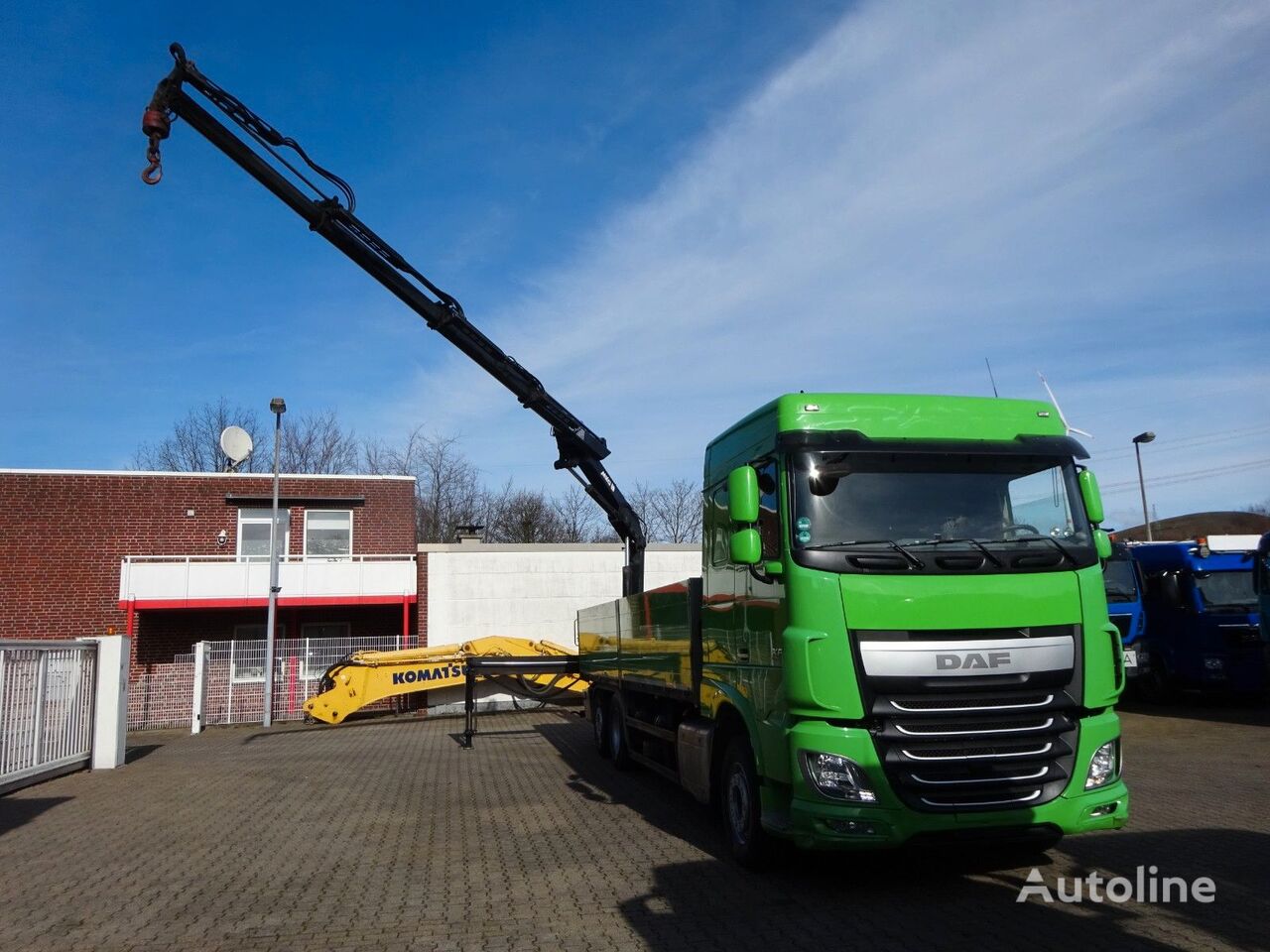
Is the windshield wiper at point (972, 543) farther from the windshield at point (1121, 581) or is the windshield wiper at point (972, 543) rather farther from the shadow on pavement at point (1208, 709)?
the windshield at point (1121, 581)

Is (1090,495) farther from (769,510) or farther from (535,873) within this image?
(535,873)

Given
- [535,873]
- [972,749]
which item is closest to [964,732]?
[972,749]

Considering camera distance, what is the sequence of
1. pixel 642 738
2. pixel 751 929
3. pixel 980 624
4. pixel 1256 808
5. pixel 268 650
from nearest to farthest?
pixel 751 929 → pixel 980 624 → pixel 1256 808 → pixel 642 738 → pixel 268 650

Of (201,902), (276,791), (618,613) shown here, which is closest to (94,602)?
(276,791)

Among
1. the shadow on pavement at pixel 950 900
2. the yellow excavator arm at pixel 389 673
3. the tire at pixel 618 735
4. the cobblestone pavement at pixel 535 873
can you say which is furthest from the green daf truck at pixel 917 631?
the yellow excavator arm at pixel 389 673

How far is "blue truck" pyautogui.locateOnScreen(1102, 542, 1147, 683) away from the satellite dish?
18.7m

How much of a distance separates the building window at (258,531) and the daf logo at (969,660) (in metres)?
21.7

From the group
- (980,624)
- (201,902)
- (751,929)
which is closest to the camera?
(751,929)

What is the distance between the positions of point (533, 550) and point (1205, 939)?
2012 centimetres

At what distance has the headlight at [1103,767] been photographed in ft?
20.2

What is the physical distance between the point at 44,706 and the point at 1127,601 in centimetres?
1624

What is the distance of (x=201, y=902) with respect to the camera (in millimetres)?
6492

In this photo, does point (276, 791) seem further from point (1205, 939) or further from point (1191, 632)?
point (1191, 632)

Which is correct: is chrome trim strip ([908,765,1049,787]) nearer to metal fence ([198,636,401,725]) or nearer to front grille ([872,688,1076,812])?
front grille ([872,688,1076,812])
